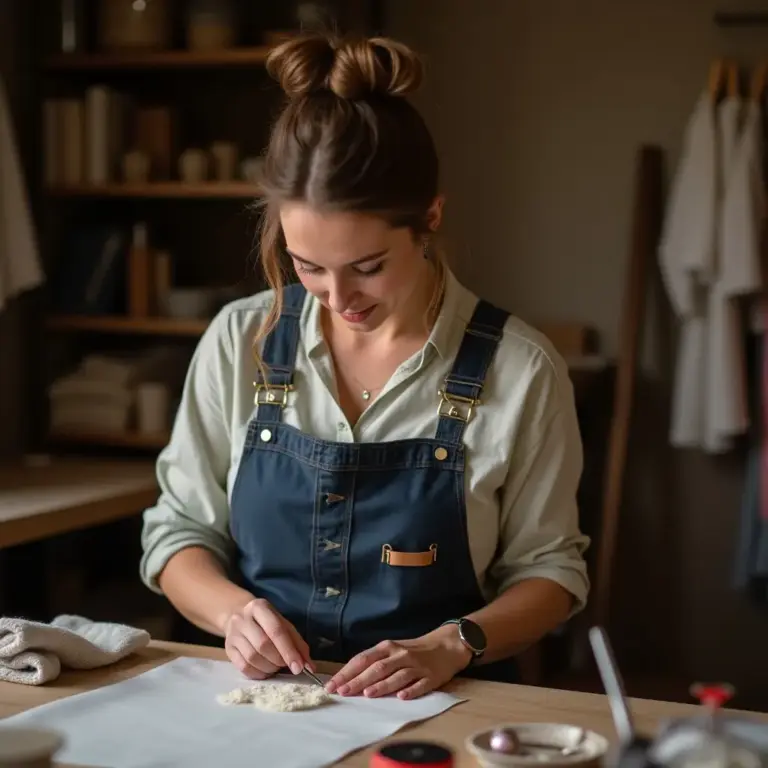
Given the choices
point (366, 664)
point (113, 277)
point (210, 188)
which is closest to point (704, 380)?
point (210, 188)

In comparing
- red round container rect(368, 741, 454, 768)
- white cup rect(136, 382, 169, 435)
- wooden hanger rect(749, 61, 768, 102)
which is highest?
wooden hanger rect(749, 61, 768, 102)

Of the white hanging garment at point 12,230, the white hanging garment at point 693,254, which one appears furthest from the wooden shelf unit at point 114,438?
the white hanging garment at point 693,254

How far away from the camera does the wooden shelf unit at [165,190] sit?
3.37 metres

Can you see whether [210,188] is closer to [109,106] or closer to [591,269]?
[109,106]

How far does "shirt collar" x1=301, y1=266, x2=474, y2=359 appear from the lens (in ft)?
5.73

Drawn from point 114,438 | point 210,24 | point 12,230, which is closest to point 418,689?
point 12,230

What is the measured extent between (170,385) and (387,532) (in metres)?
2.03

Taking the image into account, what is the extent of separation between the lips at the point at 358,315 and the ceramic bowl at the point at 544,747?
2.08 feet

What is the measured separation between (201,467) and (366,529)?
0.28 m

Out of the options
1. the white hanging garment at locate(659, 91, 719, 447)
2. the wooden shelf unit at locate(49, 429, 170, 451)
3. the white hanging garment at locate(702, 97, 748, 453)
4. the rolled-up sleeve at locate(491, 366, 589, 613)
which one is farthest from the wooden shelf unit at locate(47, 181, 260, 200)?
the rolled-up sleeve at locate(491, 366, 589, 613)

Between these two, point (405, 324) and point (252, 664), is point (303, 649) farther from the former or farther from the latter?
point (405, 324)

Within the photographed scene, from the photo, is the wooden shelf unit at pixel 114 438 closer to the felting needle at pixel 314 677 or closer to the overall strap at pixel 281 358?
the overall strap at pixel 281 358

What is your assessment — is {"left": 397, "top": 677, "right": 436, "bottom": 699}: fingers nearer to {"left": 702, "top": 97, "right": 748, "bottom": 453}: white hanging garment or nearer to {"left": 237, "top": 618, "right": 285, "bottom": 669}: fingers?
{"left": 237, "top": 618, "right": 285, "bottom": 669}: fingers

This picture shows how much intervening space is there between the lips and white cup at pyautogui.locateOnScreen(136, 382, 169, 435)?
1925 mm
